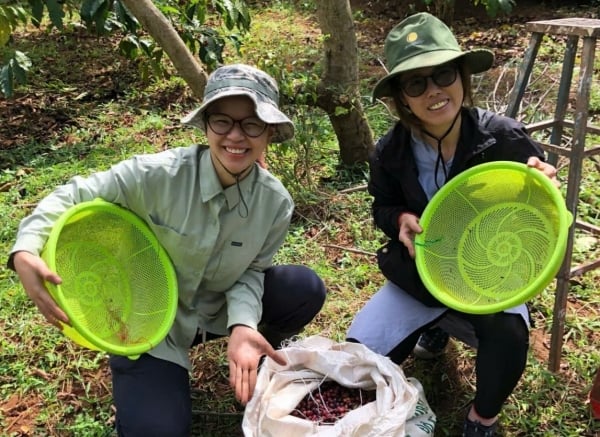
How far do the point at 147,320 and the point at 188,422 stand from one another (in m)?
0.30

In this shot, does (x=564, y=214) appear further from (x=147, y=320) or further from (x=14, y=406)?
(x=14, y=406)

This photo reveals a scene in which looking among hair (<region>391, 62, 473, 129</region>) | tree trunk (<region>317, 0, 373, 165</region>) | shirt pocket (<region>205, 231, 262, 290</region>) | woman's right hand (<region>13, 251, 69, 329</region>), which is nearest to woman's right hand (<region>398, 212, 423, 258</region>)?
hair (<region>391, 62, 473, 129</region>)

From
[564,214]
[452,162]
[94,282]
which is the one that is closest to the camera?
[564,214]

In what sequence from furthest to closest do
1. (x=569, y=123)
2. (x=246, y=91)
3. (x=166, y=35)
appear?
(x=166, y=35) < (x=569, y=123) < (x=246, y=91)

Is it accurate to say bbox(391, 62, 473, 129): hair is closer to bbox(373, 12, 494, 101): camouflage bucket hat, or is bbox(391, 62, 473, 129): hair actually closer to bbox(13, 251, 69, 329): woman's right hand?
bbox(373, 12, 494, 101): camouflage bucket hat

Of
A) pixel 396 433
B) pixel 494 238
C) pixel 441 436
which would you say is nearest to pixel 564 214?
pixel 494 238

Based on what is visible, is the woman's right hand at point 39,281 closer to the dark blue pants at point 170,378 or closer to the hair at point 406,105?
the dark blue pants at point 170,378

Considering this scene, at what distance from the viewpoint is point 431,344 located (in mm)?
2012

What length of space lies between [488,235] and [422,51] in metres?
0.53

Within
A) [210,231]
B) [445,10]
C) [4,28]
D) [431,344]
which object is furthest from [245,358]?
[445,10]

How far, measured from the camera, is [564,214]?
1337 millimetres

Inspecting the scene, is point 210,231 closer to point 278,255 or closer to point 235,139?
point 235,139

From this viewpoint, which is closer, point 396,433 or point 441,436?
point 396,433

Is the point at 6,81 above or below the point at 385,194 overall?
above
